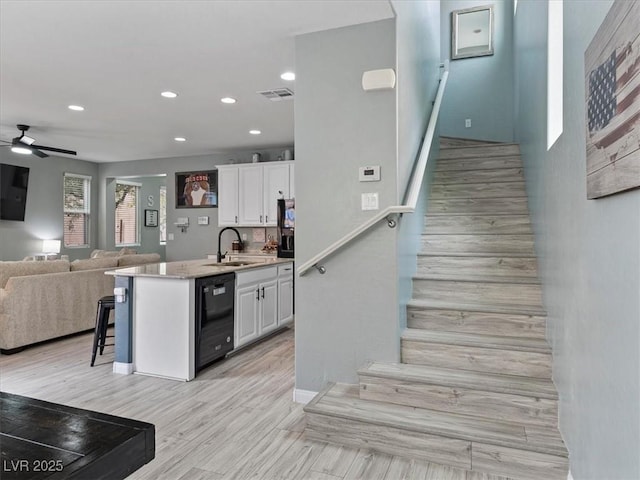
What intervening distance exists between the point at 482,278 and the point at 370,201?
3.78 ft

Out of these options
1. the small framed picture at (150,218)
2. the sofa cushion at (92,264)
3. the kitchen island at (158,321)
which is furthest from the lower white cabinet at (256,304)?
the small framed picture at (150,218)

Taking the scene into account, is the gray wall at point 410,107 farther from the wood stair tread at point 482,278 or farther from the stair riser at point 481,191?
the stair riser at point 481,191

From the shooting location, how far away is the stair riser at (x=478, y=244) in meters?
3.59

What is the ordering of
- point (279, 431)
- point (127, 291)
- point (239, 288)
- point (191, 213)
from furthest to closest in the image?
point (191, 213) → point (239, 288) → point (127, 291) → point (279, 431)

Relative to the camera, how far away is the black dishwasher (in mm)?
3648

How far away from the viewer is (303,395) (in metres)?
3.04

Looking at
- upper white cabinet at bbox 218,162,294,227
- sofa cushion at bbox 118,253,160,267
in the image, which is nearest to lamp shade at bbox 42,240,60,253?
sofa cushion at bbox 118,253,160,267

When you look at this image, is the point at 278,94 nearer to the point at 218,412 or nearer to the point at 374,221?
the point at 374,221

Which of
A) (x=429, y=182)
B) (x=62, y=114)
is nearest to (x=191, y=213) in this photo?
(x=62, y=114)

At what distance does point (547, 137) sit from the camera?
8.87 ft

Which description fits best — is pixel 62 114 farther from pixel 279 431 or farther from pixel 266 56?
pixel 279 431

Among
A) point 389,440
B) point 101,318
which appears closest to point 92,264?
point 101,318

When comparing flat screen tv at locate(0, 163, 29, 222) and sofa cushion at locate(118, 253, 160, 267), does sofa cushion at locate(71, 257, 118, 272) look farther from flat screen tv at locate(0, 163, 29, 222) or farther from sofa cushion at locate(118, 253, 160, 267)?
flat screen tv at locate(0, 163, 29, 222)

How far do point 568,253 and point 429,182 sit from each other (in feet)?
8.14
